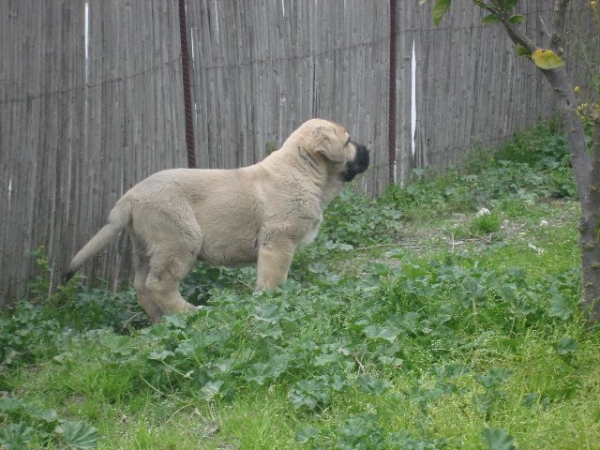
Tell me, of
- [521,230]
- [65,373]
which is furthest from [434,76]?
[65,373]

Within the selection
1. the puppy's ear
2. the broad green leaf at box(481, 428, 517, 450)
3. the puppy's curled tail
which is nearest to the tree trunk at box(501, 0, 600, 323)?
the broad green leaf at box(481, 428, 517, 450)

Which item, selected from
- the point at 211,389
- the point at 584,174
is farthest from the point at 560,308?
the point at 211,389

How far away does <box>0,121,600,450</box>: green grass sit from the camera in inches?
169

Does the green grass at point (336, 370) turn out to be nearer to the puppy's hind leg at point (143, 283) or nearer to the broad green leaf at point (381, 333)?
the broad green leaf at point (381, 333)

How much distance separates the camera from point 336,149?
25.3 ft

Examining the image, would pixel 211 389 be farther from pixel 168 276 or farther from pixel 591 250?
pixel 168 276

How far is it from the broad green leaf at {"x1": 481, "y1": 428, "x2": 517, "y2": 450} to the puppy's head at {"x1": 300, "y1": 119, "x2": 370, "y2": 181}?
401 cm

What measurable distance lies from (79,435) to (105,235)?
2.63 metres

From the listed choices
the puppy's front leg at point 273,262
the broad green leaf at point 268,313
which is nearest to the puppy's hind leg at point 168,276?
the puppy's front leg at point 273,262

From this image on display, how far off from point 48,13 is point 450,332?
3990 mm

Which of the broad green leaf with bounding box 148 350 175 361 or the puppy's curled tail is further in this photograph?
the puppy's curled tail

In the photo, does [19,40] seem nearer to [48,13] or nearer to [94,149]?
[48,13]

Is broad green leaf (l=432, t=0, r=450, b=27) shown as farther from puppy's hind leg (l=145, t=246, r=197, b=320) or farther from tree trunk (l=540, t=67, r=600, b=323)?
→ puppy's hind leg (l=145, t=246, r=197, b=320)

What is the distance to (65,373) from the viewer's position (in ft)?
17.4
